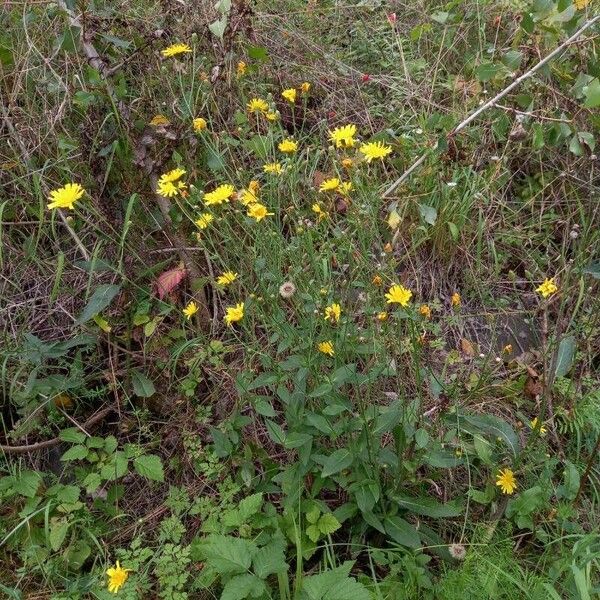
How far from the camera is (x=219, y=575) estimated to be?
1671 mm

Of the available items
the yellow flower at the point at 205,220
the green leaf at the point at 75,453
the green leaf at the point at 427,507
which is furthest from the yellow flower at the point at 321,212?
the green leaf at the point at 75,453

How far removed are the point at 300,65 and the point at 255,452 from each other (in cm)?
165

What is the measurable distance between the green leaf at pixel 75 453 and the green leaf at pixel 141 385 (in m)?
0.22

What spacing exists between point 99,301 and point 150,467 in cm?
51

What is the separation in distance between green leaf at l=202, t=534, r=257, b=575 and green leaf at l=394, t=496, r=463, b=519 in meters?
0.41

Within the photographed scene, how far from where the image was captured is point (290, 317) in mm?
1870

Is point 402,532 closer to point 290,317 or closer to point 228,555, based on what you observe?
point 228,555

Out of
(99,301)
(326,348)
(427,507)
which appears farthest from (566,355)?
(99,301)

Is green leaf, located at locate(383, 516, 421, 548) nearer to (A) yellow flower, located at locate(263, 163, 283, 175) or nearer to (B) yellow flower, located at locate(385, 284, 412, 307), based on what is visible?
(B) yellow flower, located at locate(385, 284, 412, 307)

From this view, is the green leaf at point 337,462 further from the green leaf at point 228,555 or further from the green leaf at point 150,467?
the green leaf at point 150,467

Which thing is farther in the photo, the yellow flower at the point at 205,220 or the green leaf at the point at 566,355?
the green leaf at the point at 566,355

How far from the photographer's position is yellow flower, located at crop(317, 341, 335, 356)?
1550 millimetres

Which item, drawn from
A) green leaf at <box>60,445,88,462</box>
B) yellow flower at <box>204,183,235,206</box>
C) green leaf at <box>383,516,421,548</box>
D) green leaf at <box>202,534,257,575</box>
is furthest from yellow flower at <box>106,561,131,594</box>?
yellow flower at <box>204,183,235,206</box>

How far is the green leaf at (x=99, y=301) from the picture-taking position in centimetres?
187
